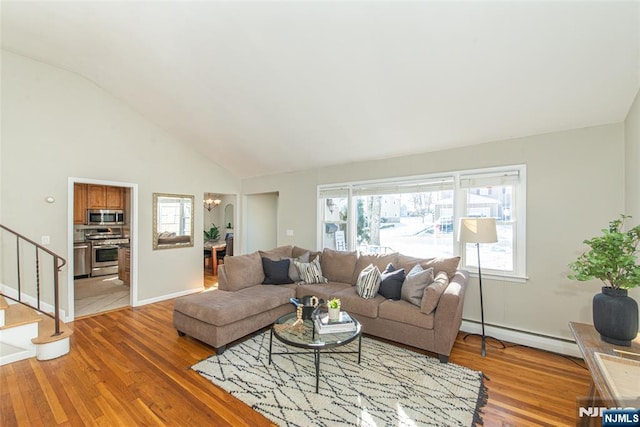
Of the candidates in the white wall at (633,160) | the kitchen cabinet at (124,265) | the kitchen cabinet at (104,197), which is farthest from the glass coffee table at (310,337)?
the kitchen cabinet at (104,197)

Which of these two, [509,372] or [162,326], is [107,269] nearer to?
[162,326]

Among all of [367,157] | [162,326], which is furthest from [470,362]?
[162,326]

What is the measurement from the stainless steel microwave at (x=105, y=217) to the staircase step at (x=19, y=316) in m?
3.29

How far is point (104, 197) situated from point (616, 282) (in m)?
8.39

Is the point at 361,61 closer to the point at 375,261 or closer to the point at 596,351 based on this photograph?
the point at 375,261

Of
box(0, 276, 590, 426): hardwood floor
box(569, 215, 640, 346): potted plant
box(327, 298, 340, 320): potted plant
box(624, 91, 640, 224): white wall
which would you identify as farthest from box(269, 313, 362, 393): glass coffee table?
box(624, 91, 640, 224): white wall

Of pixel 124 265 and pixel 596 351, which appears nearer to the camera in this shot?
pixel 596 351

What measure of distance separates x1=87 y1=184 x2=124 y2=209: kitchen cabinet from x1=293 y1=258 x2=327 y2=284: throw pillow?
523 centimetres

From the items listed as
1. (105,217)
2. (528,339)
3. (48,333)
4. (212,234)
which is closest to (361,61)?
(528,339)

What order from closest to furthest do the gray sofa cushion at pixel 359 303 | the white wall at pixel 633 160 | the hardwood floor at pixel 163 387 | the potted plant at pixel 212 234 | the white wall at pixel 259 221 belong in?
the hardwood floor at pixel 163 387 → the white wall at pixel 633 160 → the gray sofa cushion at pixel 359 303 → the white wall at pixel 259 221 → the potted plant at pixel 212 234

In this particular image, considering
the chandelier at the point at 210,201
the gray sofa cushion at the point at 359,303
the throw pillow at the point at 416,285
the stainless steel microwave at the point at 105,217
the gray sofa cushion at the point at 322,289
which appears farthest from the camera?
the chandelier at the point at 210,201

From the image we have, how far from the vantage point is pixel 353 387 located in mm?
2305

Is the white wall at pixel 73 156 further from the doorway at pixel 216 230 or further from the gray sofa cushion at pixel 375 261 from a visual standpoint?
the gray sofa cushion at pixel 375 261

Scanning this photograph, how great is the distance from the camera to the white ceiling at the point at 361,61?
2.00 meters
